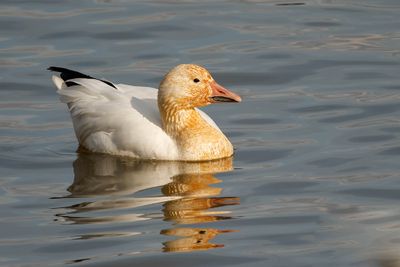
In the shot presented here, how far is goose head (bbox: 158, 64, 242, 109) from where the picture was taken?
1223 centimetres

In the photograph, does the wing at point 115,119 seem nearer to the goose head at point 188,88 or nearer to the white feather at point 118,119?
the white feather at point 118,119

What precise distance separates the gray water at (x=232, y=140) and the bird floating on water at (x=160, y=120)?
16 cm

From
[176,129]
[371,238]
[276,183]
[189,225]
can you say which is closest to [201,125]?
[176,129]

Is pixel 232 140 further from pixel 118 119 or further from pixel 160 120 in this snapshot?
pixel 118 119

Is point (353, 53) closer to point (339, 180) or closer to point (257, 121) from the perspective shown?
point (257, 121)

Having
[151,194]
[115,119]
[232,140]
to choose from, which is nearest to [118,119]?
[115,119]

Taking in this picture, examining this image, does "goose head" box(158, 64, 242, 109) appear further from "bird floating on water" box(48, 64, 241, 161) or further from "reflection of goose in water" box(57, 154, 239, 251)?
"reflection of goose in water" box(57, 154, 239, 251)

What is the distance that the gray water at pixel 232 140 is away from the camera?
942cm

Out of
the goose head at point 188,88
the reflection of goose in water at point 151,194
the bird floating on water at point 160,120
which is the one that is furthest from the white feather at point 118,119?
the goose head at point 188,88

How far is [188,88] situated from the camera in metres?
12.3

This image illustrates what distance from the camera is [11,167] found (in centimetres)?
1184

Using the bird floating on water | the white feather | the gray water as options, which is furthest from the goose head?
the gray water

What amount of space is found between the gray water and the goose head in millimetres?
563

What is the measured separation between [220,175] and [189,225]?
69.2 inches
